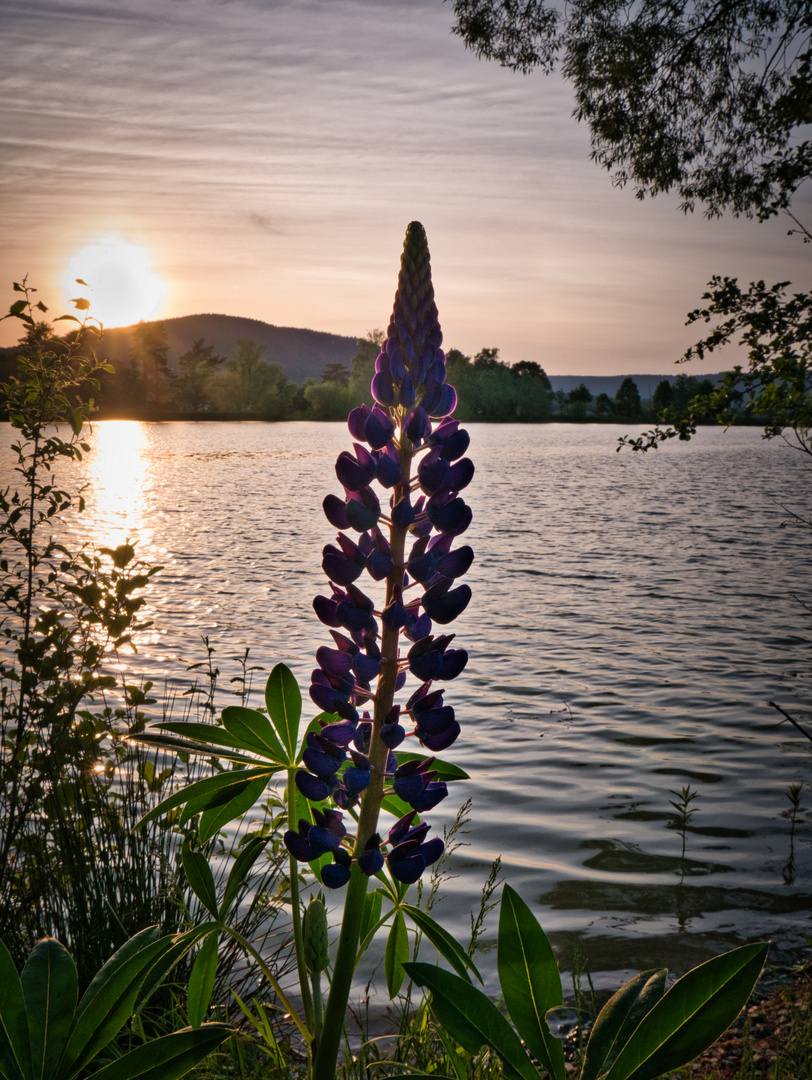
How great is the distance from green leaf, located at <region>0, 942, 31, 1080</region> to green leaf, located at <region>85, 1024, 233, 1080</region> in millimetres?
149

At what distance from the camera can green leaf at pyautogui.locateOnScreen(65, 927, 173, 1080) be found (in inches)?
55.4

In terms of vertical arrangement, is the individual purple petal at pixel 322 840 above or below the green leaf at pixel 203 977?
above

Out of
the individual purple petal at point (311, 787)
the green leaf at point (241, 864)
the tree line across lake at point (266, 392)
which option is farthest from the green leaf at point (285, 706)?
the tree line across lake at point (266, 392)

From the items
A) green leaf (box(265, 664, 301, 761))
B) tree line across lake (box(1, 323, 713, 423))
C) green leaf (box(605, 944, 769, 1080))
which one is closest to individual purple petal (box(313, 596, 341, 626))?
green leaf (box(265, 664, 301, 761))

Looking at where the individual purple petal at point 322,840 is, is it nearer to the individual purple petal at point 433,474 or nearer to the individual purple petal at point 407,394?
the individual purple petal at point 433,474

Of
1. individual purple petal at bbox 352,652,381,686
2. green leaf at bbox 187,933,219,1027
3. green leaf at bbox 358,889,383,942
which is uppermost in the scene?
individual purple petal at bbox 352,652,381,686

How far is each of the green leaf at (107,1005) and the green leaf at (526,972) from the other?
1.91 feet

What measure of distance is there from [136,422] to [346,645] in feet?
444

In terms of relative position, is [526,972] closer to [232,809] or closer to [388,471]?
[232,809]

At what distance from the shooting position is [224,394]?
453 ft

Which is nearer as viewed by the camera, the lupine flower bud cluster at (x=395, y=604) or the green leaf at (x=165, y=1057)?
the green leaf at (x=165, y=1057)

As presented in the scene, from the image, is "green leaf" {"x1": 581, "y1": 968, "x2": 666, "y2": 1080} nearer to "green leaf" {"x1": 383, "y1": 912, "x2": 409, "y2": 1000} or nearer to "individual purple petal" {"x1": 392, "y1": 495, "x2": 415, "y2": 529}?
"green leaf" {"x1": 383, "y1": 912, "x2": 409, "y2": 1000}

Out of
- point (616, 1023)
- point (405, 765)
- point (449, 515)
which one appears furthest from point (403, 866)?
point (449, 515)

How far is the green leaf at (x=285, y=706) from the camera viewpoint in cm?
187
